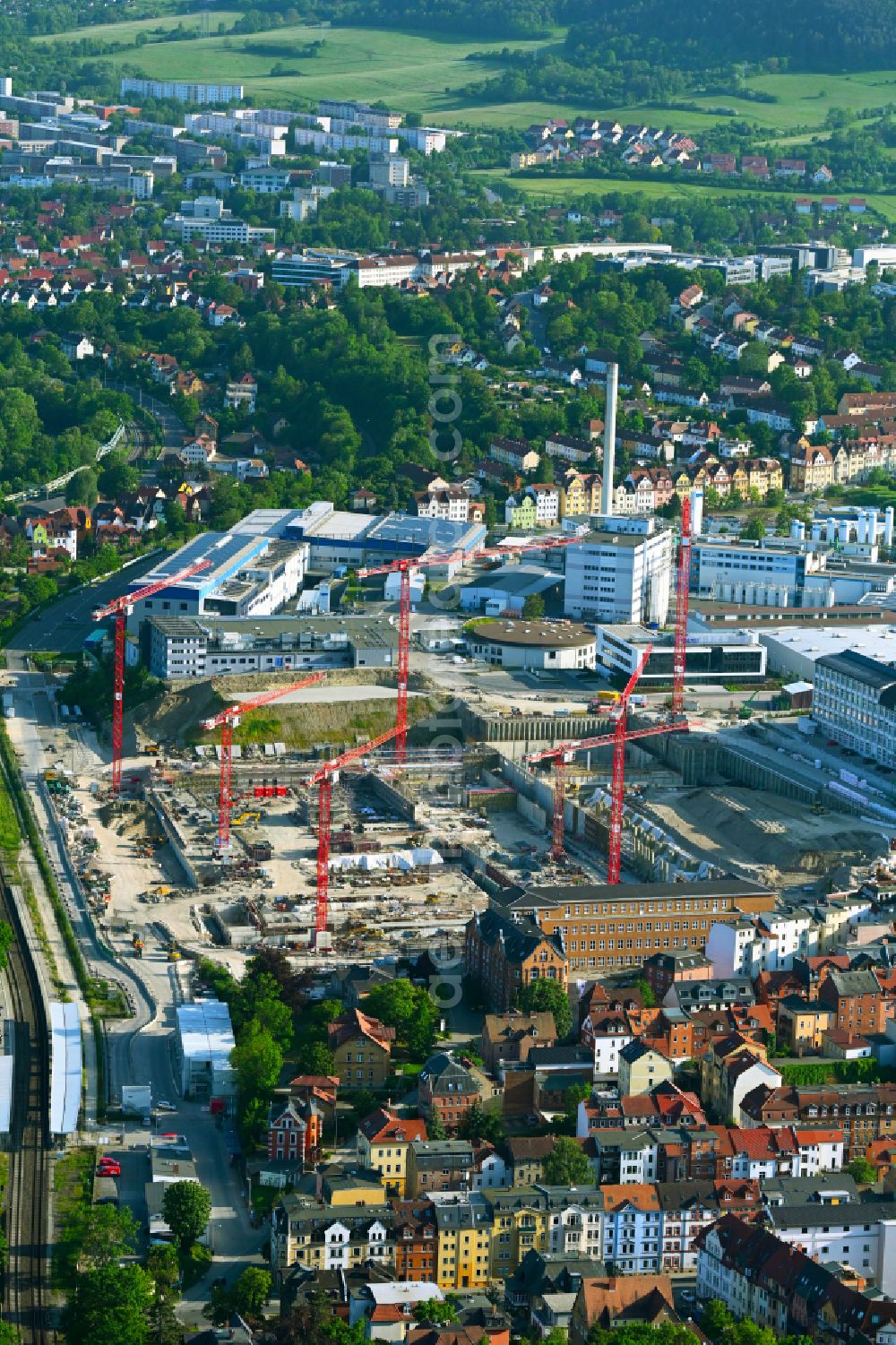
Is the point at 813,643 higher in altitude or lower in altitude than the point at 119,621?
lower

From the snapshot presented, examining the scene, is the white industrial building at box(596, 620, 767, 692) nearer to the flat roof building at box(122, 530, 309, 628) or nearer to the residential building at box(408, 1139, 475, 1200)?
the flat roof building at box(122, 530, 309, 628)

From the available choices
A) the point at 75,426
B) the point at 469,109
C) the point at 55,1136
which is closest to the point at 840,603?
the point at 75,426

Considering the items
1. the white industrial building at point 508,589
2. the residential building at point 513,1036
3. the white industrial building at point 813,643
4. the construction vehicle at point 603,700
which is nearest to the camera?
the residential building at point 513,1036

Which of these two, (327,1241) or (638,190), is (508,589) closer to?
(327,1241)

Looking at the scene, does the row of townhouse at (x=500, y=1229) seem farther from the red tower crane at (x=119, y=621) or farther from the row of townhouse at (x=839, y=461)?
the row of townhouse at (x=839, y=461)

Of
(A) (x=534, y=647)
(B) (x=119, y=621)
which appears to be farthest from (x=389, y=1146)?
(A) (x=534, y=647)

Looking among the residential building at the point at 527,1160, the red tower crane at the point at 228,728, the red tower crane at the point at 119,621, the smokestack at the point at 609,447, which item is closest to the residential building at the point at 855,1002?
A: the residential building at the point at 527,1160
